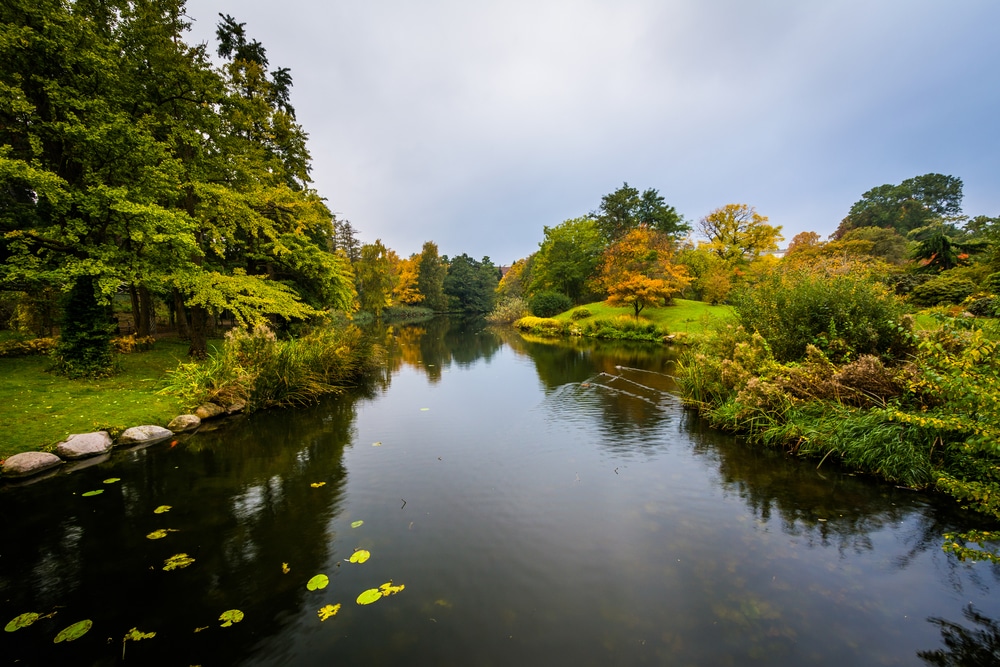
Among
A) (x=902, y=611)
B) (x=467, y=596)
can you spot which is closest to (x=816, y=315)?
(x=902, y=611)

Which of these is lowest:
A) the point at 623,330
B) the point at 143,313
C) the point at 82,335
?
the point at 623,330

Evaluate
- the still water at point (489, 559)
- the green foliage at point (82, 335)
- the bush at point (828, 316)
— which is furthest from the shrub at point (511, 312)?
the still water at point (489, 559)

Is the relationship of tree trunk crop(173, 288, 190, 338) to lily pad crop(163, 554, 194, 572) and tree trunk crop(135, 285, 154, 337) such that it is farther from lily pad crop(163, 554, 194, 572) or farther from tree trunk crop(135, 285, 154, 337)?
lily pad crop(163, 554, 194, 572)

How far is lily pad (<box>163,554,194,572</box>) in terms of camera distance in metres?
4.45

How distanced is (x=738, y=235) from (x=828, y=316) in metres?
29.8

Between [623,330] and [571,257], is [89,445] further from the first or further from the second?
[571,257]

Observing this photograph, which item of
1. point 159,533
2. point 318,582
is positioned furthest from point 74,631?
point 318,582

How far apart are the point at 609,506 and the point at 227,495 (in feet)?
19.8

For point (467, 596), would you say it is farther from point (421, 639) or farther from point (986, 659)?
point (986, 659)

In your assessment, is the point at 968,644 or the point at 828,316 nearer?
the point at 968,644

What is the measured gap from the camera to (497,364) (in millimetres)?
19281

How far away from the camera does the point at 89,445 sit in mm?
7344

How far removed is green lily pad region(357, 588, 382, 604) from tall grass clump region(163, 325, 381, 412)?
8297 millimetres

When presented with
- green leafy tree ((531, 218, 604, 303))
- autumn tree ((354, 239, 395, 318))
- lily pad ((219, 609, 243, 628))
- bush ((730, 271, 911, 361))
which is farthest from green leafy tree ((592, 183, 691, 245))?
lily pad ((219, 609, 243, 628))
